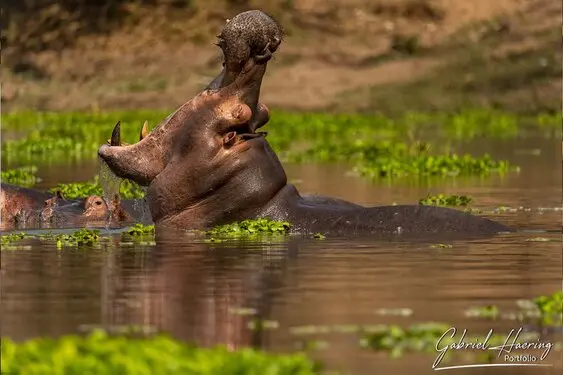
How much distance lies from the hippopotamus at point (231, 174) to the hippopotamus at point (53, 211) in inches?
33.0

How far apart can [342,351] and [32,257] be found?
4056 mm

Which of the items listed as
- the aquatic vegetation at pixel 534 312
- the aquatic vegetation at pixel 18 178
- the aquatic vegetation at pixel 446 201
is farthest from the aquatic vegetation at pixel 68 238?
the aquatic vegetation at pixel 18 178

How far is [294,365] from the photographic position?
7094 millimetres

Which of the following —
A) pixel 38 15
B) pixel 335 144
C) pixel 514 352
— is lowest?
pixel 514 352

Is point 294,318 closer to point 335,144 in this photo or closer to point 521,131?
point 335,144

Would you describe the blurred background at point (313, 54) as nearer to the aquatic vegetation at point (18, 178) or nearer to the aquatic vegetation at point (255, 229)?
the aquatic vegetation at point (18, 178)

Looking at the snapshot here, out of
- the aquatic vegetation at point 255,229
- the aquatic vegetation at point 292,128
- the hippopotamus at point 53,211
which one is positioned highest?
the aquatic vegetation at point 292,128

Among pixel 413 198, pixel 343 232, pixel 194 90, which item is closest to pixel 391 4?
pixel 194 90

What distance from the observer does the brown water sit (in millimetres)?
8320

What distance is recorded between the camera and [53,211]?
45.4 feet

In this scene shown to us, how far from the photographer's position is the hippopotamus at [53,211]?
45.4 ft

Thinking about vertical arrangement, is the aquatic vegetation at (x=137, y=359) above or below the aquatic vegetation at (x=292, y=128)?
below

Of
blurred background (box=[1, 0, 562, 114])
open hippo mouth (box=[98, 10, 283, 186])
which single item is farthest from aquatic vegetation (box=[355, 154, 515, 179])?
blurred background (box=[1, 0, 562, 114])

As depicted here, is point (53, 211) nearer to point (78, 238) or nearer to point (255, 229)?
point (78, 238)
